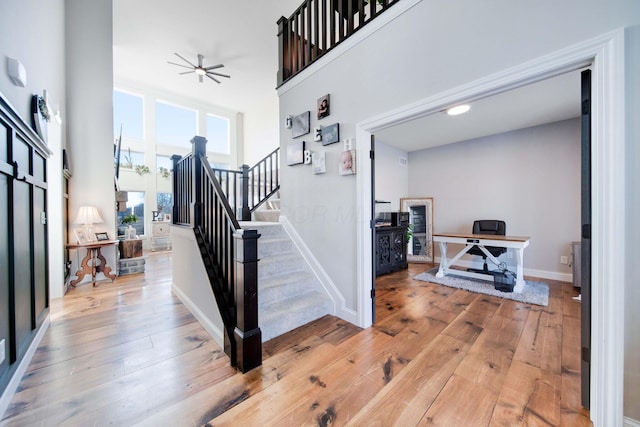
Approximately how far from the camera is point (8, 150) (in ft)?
4.99

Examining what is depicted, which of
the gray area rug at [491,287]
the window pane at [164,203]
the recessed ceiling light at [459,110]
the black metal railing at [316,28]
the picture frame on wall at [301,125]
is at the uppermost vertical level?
the black metal railing at [316,28]

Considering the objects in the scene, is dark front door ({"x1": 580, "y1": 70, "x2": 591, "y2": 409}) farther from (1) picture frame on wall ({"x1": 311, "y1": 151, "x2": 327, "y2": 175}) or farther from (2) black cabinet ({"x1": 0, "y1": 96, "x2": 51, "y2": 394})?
(2) black cabinet ({"x1": 0, "y1": 96, "x2": 51, "y2": 394})

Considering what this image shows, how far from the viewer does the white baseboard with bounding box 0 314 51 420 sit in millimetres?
1343

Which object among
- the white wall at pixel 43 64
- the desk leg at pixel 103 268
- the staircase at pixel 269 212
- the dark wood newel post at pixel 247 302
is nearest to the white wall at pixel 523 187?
the staircase at pixel 269 212

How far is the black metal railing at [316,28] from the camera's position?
240 centimetres

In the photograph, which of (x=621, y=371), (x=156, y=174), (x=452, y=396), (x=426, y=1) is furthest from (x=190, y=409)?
(x=156, y=174)

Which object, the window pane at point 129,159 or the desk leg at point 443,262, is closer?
the desk leg at point 443,262

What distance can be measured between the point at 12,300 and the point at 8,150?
3.20 ft

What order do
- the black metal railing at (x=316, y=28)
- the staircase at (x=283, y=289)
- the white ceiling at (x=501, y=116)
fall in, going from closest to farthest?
the staircase at (x=283, y=289)
the black metal railing at (x=316, y=28)
the white ceiling at (x=501, y=116)

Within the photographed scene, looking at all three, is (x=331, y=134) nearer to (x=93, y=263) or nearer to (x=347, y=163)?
(x=347, y=163)

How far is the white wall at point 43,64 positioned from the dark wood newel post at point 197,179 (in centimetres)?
127

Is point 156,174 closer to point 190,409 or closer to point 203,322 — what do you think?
point 203,322

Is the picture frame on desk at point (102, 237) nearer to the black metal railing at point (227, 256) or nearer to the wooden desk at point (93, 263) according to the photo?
the wooden desk at point (93, 263)

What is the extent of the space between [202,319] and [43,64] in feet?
10.8
